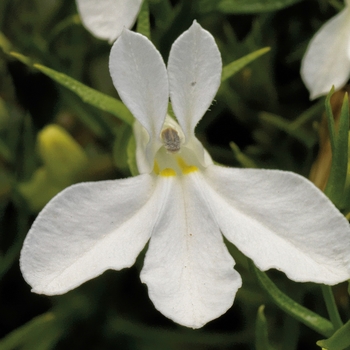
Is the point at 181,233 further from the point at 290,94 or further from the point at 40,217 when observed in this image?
the point at 290,94

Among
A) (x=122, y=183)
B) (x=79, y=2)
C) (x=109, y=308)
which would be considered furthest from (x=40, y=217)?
(x=109, y=308)

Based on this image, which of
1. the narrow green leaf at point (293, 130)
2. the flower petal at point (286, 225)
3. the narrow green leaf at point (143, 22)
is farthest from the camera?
the narrow green leaf at point (293, 130)

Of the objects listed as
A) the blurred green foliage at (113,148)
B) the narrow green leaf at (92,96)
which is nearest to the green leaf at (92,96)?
the narrow green leaf at (92,96)

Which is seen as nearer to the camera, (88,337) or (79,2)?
(79,2)

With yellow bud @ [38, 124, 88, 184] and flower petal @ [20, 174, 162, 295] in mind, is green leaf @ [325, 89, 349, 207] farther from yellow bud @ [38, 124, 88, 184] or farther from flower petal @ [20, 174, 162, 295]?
yellow bud @ [38, 124, 88, 184]

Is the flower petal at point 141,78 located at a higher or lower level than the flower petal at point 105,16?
lower

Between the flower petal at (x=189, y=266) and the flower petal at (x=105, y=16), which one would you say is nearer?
the flower petal at (x=189, y=266)

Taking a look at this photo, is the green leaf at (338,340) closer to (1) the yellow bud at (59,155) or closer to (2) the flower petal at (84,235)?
(2) the flower petal at (84,235)
